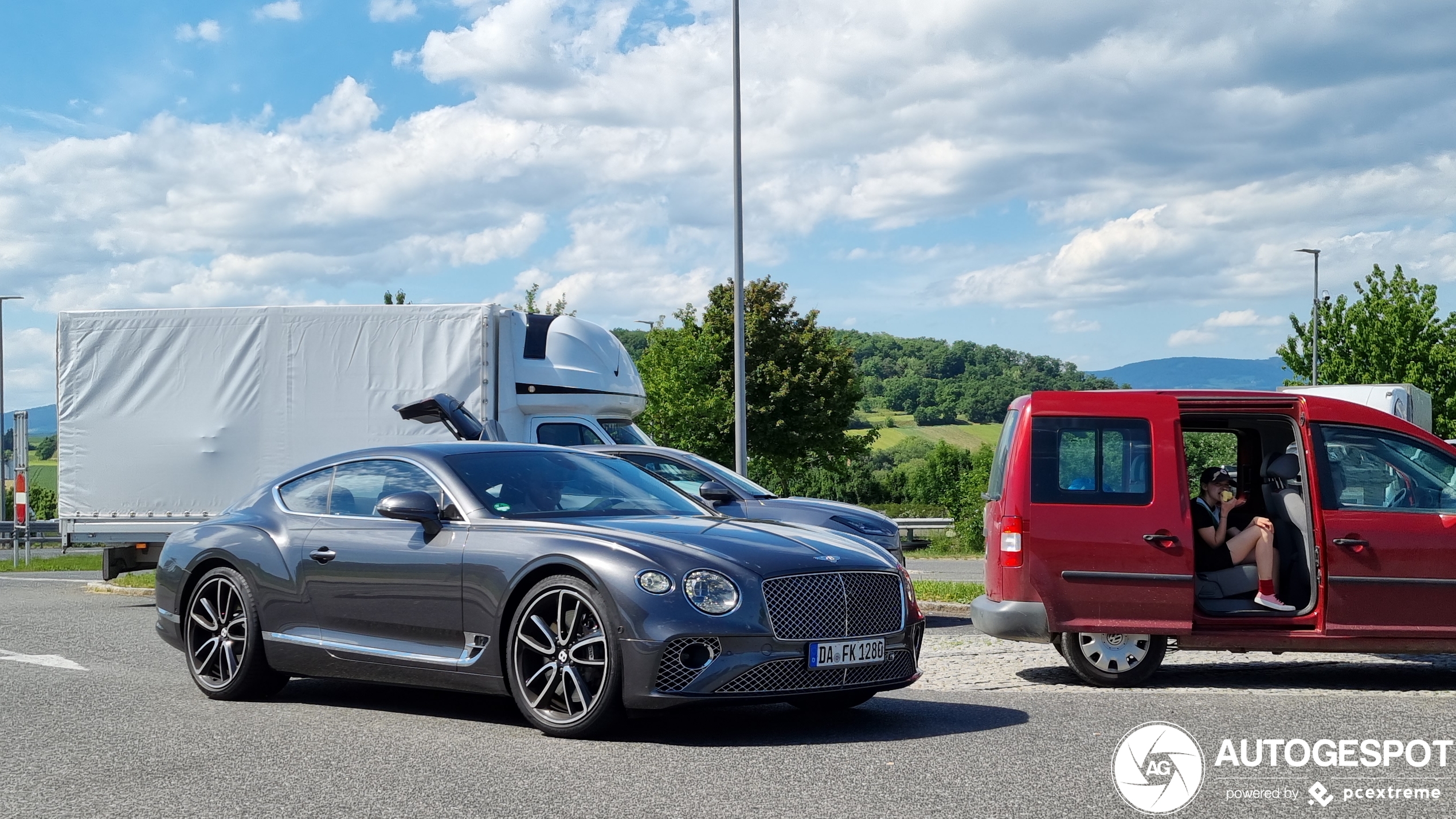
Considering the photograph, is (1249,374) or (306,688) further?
(1249,374)

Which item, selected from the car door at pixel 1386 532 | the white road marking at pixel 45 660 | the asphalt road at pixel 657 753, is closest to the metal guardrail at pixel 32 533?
the white road marking at pixel 45 660

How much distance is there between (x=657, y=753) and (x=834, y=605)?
109cm

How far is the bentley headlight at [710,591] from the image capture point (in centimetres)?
674

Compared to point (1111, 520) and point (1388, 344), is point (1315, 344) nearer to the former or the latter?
point (1388, 344)

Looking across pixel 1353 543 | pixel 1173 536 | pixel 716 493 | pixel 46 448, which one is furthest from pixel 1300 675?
pixel 46 448

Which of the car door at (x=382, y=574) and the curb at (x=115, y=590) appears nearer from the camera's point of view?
the car door at (x=382, y=574)

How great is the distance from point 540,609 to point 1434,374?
4294 centimetres

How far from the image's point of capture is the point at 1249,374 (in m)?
186

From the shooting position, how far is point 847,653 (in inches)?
277

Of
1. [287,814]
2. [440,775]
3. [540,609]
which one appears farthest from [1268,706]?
[287,814]

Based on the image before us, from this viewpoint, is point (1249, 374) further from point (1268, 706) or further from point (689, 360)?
point (1268, 706)

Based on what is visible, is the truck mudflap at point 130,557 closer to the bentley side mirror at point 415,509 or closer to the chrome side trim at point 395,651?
the chrome side trim at point 395,651

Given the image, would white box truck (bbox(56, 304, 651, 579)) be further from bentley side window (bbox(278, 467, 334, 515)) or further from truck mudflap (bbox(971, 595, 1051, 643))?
truck mudflap (bbox(971, 595, 1051, 643))

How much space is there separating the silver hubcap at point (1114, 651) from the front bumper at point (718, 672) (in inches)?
119
